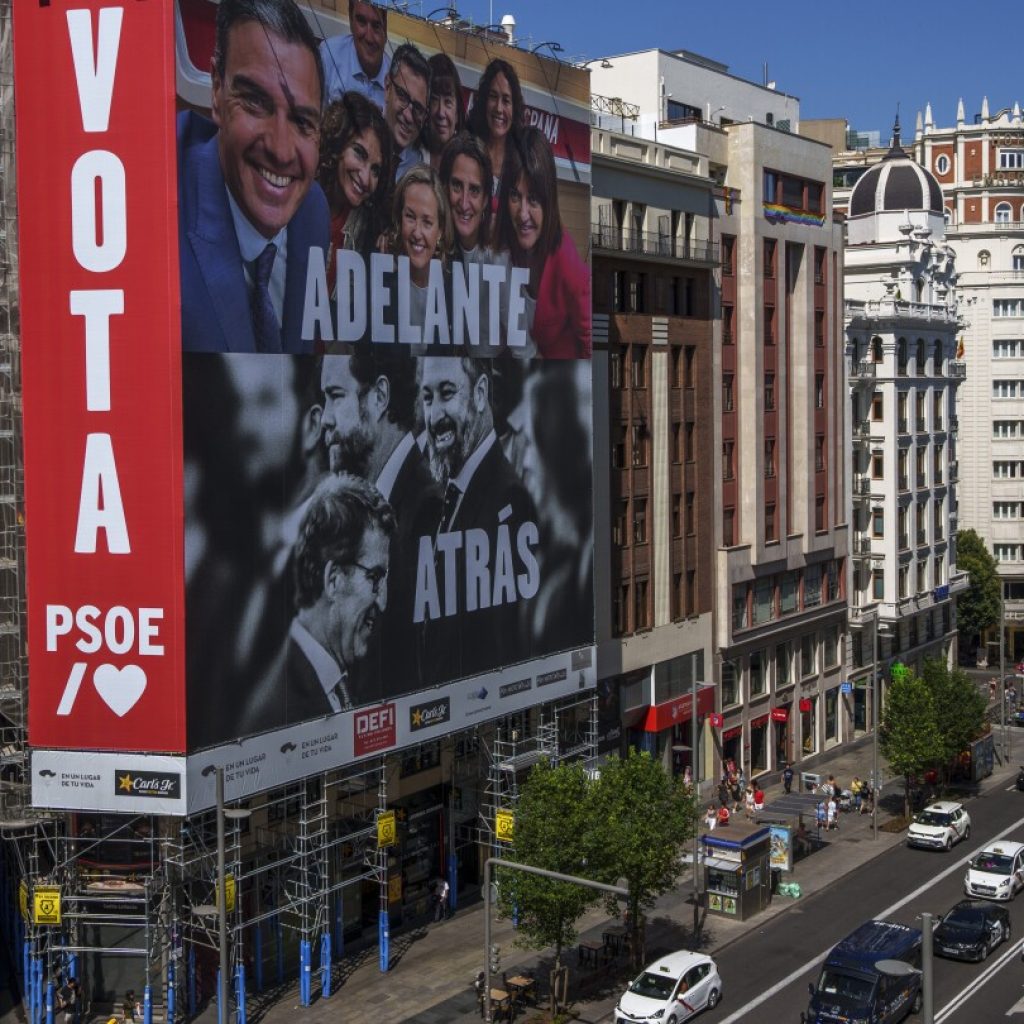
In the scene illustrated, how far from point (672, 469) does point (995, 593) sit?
5665cm

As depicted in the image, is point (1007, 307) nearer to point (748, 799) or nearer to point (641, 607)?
point (748, 799)

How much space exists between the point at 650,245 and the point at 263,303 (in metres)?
29.1

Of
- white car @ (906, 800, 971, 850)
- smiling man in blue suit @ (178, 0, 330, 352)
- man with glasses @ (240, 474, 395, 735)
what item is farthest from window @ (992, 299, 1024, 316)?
smiling man in blue suit @ (178, 0, 330, 352)

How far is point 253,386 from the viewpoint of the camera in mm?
48875

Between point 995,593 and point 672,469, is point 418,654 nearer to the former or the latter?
point 672,469

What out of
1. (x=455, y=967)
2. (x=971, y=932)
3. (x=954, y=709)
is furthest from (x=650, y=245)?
(x=455, y=967)

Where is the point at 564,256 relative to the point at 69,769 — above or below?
above

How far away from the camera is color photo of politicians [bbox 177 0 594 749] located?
156 ft

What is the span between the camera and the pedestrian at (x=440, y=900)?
196 ft

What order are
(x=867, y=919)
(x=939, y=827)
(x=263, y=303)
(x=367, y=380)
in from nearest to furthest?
(x=263, y=303) < (x=367, y=380) < (x=867, y=919) < (x=939, y=827)

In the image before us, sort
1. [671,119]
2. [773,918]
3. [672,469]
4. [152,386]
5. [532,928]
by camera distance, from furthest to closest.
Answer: [671,119]
[672,469]
[773,918]
[532,928]
[152,386]

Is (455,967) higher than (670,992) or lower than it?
lower

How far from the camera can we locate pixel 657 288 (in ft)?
245

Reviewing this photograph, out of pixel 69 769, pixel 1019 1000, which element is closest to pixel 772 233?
pixel 1019 1000
